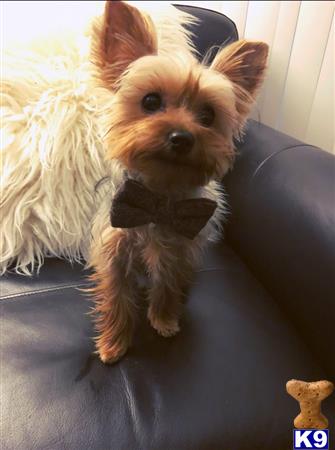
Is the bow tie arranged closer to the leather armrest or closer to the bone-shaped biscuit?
the leather armrest

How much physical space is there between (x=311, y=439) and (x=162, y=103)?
0.61 meters

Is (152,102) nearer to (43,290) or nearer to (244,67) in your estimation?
(244,67)

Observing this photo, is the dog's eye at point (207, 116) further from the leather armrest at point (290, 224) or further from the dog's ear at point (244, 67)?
the leather armrest at point (290, 224)

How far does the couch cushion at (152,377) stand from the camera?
2.26ft

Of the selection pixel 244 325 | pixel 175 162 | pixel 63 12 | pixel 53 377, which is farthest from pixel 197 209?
pixel 63 12

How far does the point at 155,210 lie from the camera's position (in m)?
0.80

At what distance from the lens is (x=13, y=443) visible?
25.8 inches

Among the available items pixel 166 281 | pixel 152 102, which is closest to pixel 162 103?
pixel 152 102

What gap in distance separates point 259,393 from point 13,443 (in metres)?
0.40

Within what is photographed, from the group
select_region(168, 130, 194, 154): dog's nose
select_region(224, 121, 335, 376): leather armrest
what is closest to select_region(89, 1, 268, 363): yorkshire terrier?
select_region(168, 130, 194, 154): dog's nose

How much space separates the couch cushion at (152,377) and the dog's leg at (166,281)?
0.03 m

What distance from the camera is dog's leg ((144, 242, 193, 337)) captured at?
847 mm

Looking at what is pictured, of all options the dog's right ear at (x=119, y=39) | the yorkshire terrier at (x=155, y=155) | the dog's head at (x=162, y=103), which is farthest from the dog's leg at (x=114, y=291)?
the dog's right ear at (x=119, y=39)

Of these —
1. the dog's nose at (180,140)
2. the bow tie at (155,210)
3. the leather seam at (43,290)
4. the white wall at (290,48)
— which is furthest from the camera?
the white wall at (290,48)
